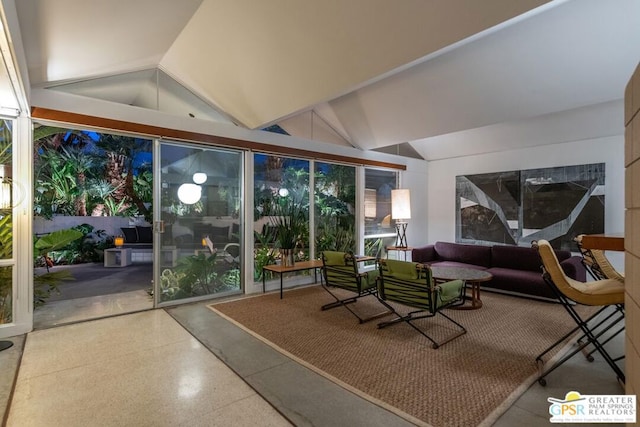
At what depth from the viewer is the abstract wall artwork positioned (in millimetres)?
5094

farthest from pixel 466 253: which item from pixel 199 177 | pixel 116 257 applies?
pixel 116 257

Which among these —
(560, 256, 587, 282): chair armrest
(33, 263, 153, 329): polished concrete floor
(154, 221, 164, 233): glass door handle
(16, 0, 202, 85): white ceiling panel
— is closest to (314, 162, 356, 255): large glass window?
(154, 221, 164, 233): glass door handle

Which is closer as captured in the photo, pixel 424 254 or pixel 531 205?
pixel 531 205

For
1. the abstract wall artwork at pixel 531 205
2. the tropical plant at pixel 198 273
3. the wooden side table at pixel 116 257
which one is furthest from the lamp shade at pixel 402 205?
the wooden side table at pixel 116 257

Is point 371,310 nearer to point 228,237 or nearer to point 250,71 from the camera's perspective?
point 228,237

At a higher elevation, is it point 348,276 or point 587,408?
point 348,276

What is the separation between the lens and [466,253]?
5723mm

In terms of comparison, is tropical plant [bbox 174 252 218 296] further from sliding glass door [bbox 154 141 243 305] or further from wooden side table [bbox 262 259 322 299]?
wooden side table [bbox 262 259 322 299]

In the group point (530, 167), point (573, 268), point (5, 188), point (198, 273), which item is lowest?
point (198, 273)

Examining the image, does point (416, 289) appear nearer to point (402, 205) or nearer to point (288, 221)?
point (288, 221)

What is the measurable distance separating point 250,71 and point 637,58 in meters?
4.00

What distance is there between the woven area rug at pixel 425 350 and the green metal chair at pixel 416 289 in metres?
0.25

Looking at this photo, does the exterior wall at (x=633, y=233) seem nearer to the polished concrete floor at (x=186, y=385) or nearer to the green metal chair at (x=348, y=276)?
the polished concrete floor at (x=186, y=385)

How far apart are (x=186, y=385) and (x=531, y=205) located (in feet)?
19.6
